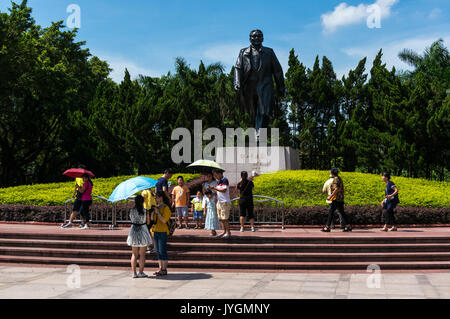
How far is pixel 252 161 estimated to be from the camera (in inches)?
746

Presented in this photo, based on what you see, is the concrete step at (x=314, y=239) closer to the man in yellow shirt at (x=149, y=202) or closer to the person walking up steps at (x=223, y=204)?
the person walking up steps at (x=223, y=204)

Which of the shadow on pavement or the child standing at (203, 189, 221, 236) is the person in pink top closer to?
the child standing at (203, 189, 221, 236)

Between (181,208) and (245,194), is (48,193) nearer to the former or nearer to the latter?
(181,208)

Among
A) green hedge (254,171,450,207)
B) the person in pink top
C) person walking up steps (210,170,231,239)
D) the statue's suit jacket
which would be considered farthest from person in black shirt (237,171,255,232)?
the statue's suit jacket

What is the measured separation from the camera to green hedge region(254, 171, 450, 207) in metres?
14.8

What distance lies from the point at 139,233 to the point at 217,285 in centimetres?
172

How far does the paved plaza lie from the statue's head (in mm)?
12481

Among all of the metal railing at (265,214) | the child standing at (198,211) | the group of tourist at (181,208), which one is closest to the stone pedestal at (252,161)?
the metal railing at (265,214)

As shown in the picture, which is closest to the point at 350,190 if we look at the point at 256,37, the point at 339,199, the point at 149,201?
the point at 339,199

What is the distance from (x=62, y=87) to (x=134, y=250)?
23998 millimetres

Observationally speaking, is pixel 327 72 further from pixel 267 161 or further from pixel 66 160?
pixel 66 160

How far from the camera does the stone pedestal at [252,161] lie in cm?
1880
